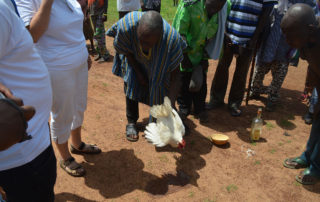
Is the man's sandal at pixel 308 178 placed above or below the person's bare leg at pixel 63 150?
below

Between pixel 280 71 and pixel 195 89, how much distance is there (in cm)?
183

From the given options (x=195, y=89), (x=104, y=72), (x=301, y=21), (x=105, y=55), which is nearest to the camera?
(x=301, y=21)

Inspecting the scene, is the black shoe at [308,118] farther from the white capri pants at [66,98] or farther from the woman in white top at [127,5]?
the woman in white top at [127,5]

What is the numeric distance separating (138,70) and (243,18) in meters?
1.80

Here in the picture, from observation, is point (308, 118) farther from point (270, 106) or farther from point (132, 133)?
point (132, 133)

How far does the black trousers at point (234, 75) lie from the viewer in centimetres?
403

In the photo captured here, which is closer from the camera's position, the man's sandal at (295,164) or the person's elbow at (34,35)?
the person's elbow at (34,35)

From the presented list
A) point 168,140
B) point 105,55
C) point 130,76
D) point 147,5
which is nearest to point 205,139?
point 168,140

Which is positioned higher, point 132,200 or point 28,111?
point 28,111

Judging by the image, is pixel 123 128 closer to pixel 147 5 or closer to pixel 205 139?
pixel 205 139

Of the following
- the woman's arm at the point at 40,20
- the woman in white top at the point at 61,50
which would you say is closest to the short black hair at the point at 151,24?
the woman in white top at the point at 61,50

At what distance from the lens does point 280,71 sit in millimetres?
4500

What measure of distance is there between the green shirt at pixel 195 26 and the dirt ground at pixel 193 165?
118cm

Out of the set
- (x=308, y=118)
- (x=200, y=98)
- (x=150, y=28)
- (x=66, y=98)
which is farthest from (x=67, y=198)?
(x=308, y=118)
